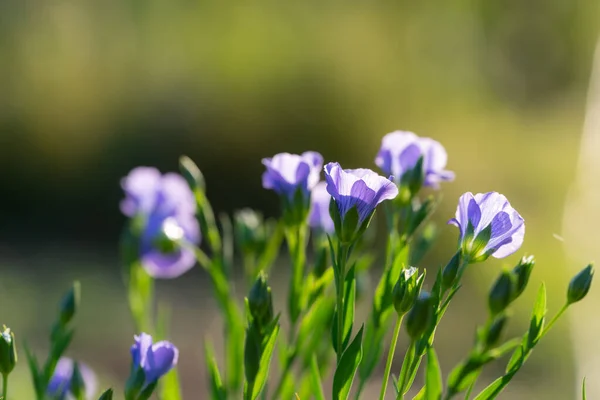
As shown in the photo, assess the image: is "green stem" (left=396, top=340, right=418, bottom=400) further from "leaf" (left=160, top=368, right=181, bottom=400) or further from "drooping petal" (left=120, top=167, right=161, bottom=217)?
"drooping petal" (left=120, top=167, right=161, bottom=217)

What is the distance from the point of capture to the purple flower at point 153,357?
0.55 m

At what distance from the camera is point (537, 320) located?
→ 1.77ft

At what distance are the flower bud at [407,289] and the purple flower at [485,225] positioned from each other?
5 cm

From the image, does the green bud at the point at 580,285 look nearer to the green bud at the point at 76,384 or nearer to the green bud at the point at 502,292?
the green bud at the point at 502,292

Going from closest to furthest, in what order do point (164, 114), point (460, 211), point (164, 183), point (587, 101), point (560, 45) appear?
point (460, 211)
point (164, 183)
point (164, 114)
point (587, 101)
point (560, 45)

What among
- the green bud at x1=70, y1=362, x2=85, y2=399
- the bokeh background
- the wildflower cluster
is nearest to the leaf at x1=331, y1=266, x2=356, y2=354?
the wildflower cluster

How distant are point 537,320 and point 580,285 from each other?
7cm

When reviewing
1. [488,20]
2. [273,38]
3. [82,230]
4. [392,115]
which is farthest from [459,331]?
[488,20]

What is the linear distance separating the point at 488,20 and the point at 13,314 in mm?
3480

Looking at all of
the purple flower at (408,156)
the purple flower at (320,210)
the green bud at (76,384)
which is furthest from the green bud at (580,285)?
the green bud at (76,384)

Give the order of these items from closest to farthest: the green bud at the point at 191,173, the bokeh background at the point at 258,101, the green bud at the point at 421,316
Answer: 1. the green bud at the point at 421,316
2. the green bud at the point at 191,173
3. the bokeh background at the point at 258,101

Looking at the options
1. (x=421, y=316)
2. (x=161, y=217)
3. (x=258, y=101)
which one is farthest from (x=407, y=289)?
(x=258, y=101)

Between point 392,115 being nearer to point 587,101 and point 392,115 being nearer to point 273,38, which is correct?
point 273,38

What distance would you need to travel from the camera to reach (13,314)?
2812mm
